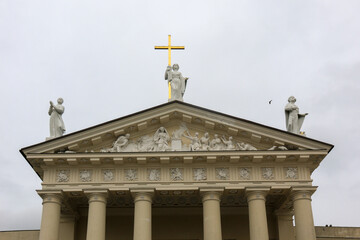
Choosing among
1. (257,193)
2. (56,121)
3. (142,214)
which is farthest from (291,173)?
(56,121)

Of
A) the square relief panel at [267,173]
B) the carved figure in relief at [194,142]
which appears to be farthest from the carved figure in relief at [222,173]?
the square relief panel at [267,173]

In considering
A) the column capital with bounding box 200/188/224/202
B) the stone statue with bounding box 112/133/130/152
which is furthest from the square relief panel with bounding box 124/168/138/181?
the column capital with bounding box 200/188/224/202

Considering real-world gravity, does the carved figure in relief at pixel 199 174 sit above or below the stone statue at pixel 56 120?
below

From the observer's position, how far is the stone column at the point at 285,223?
2703 cm

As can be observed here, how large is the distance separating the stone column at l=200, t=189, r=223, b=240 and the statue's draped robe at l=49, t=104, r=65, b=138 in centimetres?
795

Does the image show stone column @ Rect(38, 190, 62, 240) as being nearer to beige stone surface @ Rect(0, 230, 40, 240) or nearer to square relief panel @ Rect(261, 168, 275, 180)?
beige stone surface @ Rect(0, 230, 40, 240)

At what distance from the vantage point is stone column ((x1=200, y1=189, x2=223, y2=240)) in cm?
2297

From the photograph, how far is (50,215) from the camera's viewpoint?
76.2ft

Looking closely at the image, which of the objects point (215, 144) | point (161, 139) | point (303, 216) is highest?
point (161, 139)

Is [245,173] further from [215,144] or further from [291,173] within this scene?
[291,173]

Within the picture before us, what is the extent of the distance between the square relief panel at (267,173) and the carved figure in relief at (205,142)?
2.93 m

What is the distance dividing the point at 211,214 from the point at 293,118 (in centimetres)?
660

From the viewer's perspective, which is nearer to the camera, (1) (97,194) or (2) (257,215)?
(2) (257,215)

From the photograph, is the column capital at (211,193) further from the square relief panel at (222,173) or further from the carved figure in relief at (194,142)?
the carved figure in relief at (194,142)
